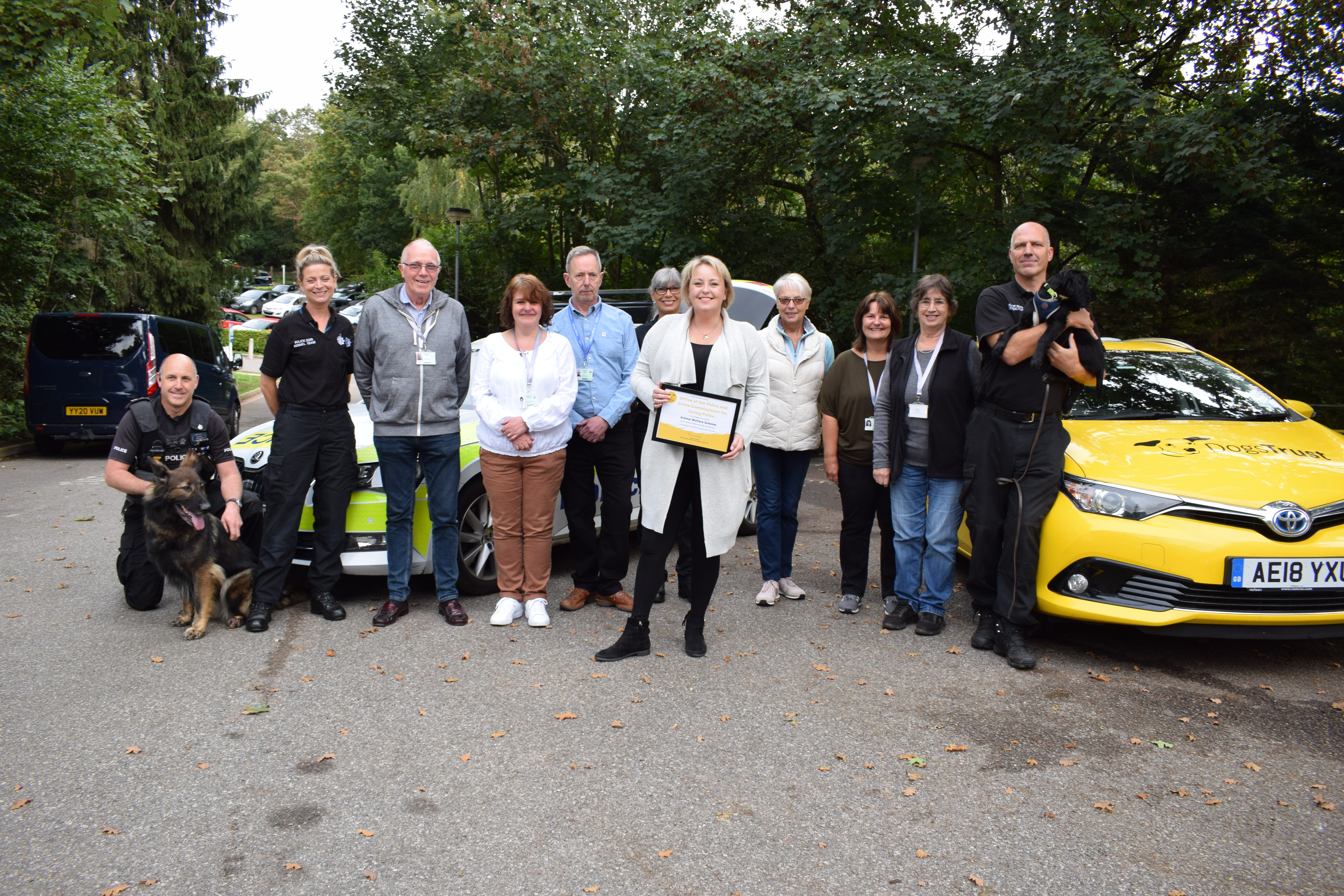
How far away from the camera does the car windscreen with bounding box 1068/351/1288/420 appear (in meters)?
5.33

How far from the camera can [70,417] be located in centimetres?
1148

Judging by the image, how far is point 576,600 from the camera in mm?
5523

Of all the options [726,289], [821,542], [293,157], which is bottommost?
[821,542]

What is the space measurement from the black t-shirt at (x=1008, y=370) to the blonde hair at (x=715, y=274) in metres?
1.26

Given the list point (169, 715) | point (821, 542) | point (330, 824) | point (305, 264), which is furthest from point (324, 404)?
point (821, 542)

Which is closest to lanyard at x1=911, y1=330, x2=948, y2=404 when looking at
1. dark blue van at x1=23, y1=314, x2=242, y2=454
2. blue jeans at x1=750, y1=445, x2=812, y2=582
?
blue jeans at x1=750, y1=445, x2=812, y2=582

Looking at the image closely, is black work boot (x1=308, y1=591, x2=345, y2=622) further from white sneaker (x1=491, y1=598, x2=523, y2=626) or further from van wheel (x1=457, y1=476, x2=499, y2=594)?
white sneaker (x1=491, y1=598, x2=523, y2=626)

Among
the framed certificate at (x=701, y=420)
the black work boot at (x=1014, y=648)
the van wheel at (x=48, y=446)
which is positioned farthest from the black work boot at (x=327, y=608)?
the van wheel at (x=48, y=446)

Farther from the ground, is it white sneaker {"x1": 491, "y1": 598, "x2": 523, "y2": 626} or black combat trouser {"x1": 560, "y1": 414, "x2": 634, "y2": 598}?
black combat trouser {"x1": 560, "y1": 414, "x2": 634, "y2": 598}

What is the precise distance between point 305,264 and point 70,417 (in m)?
8.43

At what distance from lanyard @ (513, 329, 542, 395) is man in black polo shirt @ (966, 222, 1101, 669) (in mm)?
2389

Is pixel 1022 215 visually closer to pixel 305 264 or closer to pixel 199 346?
pixel 305 264

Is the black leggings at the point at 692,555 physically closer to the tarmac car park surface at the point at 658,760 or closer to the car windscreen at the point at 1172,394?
the tarmac car park surface at the point at 658,760

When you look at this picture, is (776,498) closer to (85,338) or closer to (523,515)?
(523,515)
